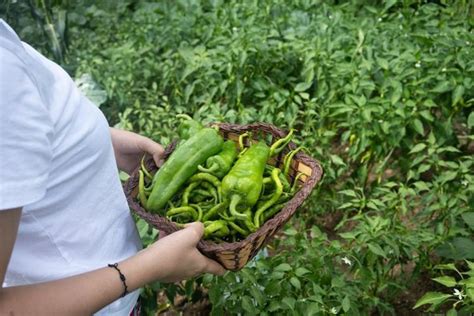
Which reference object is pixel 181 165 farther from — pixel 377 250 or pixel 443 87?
pixel 443 87

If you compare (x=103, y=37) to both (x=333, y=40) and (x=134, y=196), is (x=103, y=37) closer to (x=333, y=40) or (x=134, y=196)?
(x=333, y=40)

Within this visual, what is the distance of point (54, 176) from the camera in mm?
1199

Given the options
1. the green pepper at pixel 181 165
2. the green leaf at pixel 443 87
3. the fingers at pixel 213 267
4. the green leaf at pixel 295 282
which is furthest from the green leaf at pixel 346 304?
the green leaf at pixel 443 87

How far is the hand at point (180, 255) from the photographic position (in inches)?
52.6

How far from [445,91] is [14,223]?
243cm

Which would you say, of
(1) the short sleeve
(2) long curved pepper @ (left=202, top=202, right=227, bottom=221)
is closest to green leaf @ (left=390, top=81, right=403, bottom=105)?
(2) long curved pepper @ (left=202, top=202, right=227, bottom=221)

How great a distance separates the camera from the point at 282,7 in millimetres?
4188

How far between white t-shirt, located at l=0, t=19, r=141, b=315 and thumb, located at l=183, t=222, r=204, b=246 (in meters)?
0.18

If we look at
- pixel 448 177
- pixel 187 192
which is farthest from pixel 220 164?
pixel 448 177

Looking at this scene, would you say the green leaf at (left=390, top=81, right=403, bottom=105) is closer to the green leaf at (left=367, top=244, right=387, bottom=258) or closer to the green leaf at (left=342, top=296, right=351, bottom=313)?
the green leaf at (left=367, top=244, right=387, bottom=258)

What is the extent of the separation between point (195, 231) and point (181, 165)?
35 cm

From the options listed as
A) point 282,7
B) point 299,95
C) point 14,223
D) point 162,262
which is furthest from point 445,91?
point 14,223

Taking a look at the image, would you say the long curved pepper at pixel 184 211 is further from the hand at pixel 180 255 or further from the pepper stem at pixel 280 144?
the pepper stem at pixel 280 144

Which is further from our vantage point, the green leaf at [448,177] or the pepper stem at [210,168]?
the green leaf at [448,177]
